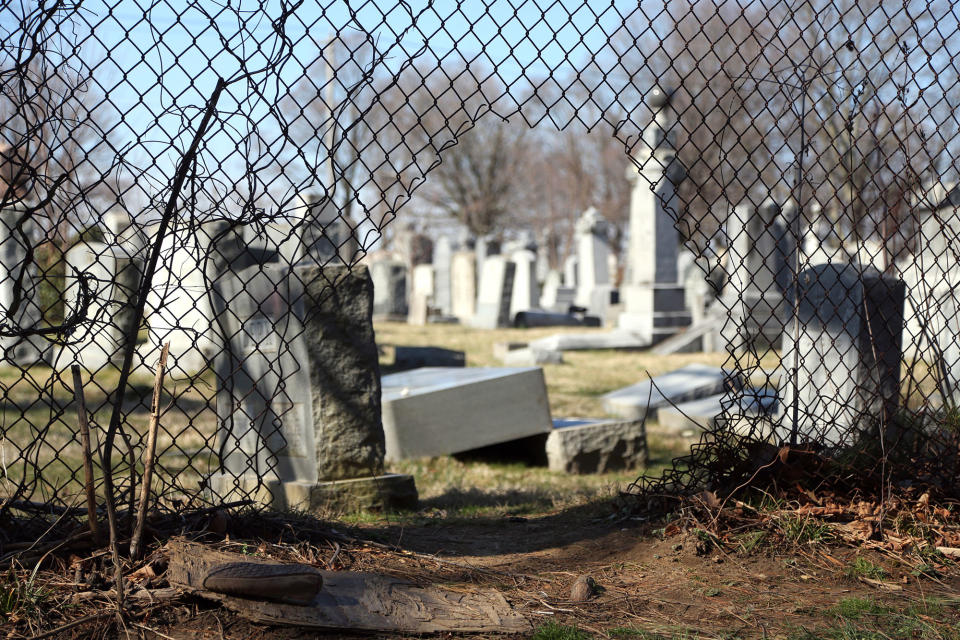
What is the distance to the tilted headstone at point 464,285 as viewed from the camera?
2294 cm

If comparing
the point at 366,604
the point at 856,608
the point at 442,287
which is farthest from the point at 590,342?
the point at 442,287

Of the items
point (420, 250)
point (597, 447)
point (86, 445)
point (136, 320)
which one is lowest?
point (597, 447)

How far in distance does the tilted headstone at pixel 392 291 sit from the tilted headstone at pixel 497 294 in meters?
3.12

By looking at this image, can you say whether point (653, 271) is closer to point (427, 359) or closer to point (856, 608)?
point (427, 359)

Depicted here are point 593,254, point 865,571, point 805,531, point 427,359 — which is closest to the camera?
point 865,571

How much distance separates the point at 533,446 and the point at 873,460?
10.3 ft

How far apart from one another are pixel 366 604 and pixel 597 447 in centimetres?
382

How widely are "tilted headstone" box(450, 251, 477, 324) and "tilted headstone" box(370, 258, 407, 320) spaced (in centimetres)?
143

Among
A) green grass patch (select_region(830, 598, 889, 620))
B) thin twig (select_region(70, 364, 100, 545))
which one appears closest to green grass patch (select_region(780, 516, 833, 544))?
green grass patch (select_region(830, 598, 889, 620))

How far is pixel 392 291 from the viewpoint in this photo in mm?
22484

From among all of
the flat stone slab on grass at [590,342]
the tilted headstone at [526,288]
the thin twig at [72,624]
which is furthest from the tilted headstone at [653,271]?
the thin twig at [72,624]

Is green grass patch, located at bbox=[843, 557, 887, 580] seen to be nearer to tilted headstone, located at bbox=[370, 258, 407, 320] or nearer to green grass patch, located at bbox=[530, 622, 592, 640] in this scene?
green grass patch, located at bbox=[530, 622, 592, 640]

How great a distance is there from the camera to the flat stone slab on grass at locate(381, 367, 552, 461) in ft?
19.1

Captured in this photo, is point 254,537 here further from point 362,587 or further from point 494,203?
point 494,203
